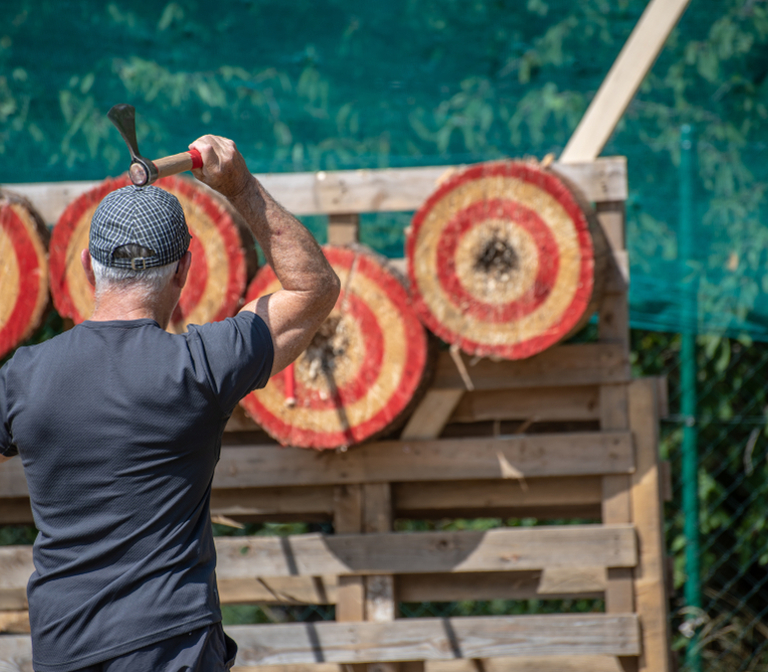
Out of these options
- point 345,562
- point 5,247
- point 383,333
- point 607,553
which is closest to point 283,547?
point 345,562

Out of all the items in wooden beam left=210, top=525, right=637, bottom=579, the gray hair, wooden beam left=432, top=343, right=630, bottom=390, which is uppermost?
the gray hair

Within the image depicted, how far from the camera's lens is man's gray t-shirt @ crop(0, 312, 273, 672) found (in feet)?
4.38

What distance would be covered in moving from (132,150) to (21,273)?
173 centimetres

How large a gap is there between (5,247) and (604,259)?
6.82ft

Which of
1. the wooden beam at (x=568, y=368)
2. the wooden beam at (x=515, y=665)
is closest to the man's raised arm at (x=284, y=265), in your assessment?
the wooden beam at (x=568, y=368)

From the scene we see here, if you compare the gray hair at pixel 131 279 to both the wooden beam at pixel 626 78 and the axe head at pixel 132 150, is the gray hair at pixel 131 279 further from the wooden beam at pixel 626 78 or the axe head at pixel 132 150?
the wooden beam at pixel 626 78

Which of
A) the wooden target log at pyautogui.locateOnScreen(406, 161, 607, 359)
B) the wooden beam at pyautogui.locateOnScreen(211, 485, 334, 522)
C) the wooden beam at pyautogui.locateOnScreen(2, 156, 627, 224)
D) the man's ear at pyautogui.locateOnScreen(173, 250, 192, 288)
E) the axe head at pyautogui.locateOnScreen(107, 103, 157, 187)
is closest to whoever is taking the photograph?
the axe head at pyautogui.locateOnScreen(107, 103, 157, 187)

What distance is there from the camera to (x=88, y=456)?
1348 millimetres

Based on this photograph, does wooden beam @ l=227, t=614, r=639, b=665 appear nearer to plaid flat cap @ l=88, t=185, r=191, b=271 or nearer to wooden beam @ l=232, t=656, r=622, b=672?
wooden beam @ l=232, t=656, r=622, b=672

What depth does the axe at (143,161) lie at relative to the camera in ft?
4.32

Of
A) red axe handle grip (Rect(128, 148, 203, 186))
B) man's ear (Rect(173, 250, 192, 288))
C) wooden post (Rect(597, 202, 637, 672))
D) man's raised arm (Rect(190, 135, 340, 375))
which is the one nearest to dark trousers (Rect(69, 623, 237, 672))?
man's raised arm (Rect(190, 135, 340, 375))

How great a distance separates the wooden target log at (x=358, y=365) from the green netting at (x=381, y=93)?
480mm

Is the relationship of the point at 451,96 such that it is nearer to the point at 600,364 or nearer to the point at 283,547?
the point at 600,364

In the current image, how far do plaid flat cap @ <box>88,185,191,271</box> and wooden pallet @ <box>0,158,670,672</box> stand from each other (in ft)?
4.81
